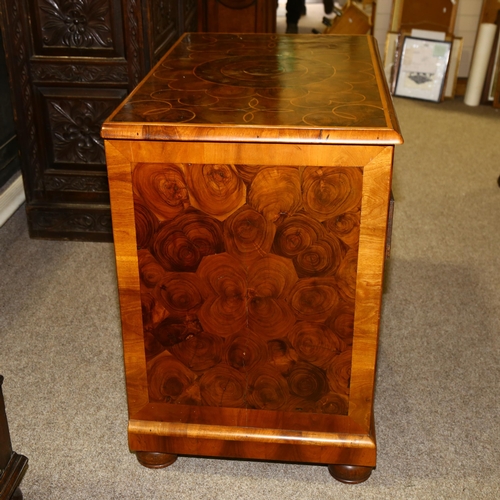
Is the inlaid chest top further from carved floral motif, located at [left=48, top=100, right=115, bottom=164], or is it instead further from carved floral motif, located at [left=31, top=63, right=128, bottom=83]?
carved floral motif, located at [left=48, top=100, right=115, bottom=164]

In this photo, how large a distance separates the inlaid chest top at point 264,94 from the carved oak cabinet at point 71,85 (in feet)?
1.41

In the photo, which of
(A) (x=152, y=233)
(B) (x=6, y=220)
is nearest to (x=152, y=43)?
(B) (x=6, y=220)

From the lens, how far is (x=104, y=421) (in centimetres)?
192

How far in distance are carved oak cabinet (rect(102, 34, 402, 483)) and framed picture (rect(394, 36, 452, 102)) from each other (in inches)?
113

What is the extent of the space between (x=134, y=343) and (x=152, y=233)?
281 millimetres

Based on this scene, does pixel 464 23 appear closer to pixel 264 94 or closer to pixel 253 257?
pixel 264 94

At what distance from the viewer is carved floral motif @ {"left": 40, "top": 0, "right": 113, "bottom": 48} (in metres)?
2.47

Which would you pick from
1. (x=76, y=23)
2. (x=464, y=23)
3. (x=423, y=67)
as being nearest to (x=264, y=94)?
(x=76, y=23)

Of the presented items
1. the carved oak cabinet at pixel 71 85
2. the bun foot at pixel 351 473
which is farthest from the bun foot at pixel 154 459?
the carved oak cabinet at pixel 71 85

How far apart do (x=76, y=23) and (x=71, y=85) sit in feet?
0.72

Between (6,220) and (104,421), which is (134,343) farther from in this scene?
(6,220)

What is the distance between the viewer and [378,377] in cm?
210

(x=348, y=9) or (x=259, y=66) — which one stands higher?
(x=259, y=66)

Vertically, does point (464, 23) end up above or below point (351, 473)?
above
